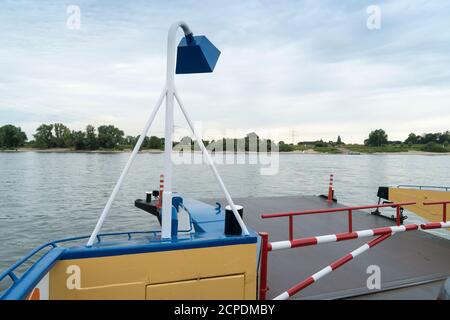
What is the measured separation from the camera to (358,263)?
632cm

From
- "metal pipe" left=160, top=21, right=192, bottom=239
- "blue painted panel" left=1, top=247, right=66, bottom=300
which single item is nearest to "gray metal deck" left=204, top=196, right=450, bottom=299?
→ "metal pipe" left=160, top=21, right=192, bottom=239

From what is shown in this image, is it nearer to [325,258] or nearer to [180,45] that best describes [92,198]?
[325,258]

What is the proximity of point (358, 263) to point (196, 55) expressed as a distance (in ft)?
16.2

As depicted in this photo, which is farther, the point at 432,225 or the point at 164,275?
the point at 432,225

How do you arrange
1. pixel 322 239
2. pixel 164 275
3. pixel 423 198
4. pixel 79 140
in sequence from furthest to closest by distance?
1. pixel 79 140
2. pixel 423 198
3. pixel 322 239
4. pixel 164 275

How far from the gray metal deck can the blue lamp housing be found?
3378 mm

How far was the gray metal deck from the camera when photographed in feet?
16.9

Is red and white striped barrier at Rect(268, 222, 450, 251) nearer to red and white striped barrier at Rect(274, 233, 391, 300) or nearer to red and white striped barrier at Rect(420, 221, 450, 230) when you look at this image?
red and white striped barrier at Rect(420, 221, 450, 230)

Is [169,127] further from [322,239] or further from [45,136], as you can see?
[45,136]

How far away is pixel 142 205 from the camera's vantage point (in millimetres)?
12727

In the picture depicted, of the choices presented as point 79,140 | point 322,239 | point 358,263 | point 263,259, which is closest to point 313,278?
point 322,239

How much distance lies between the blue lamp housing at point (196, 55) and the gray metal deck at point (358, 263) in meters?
3.38
